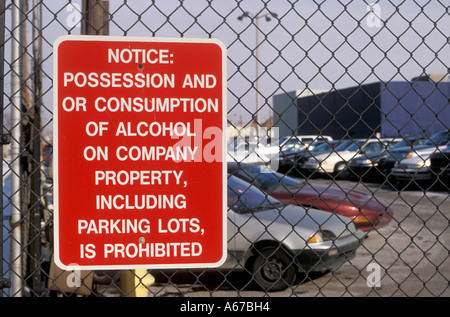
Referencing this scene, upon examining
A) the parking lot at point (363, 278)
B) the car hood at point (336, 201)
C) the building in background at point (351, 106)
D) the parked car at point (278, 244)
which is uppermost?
the building in background at point (351, 106)

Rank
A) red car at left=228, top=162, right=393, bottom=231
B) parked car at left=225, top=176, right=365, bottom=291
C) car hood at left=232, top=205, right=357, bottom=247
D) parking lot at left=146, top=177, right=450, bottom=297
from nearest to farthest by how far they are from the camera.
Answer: parking lot at left=146, top=177, right=450, bottom=297 < parked car at left=225, top=176, right=365, bottom=291 < car hood at left=232, top=205, right=357, bottom=247 < red car at left=228, top=162, right=393, bottom=231

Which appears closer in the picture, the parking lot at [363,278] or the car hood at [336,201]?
the parking lot at [363,278]

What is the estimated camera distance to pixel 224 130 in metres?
2.18

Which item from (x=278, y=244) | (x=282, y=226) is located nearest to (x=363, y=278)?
(x=278, y=244)

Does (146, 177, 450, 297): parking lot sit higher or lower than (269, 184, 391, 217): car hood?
lower

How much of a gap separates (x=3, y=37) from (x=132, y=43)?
51 cm

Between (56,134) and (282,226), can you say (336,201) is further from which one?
(56,134)

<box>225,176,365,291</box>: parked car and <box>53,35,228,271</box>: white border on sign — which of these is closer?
<box>53,35,228,271</box>: white border on sign

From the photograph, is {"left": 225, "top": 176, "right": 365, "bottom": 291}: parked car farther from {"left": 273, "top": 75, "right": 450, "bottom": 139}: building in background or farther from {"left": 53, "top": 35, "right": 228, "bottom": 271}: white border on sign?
{"left": 53, "top": 35, "right": 228, "bottom": 271}: white border on sign

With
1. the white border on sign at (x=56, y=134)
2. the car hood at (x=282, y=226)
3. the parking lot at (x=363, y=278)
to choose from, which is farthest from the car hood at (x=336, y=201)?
the white border on sign at (x=56, y=134)

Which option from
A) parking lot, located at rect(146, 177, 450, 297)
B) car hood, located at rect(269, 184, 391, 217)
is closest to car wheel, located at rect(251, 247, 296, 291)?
parking lot, located at rect(146, 177, 450, 297)

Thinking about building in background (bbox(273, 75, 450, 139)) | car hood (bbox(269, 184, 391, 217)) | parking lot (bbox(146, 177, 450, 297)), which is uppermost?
building in background (bbox(273, 75, 450, 139))

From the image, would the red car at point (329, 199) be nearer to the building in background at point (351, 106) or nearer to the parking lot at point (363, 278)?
the parking lot at point (363, 278)

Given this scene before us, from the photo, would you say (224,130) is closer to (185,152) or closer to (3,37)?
(185,152)
